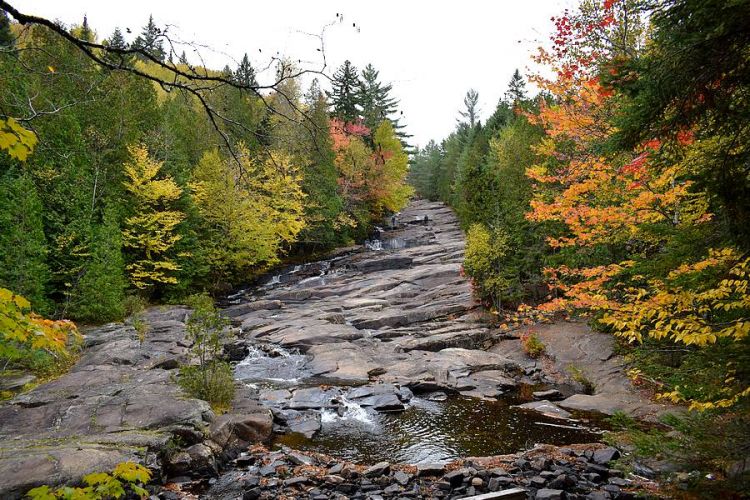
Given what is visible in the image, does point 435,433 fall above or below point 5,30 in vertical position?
below

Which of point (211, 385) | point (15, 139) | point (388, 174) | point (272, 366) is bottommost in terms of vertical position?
point (272, 366)

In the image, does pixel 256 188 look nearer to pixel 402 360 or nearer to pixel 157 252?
pixel 157 252

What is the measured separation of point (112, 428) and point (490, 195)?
18.4m

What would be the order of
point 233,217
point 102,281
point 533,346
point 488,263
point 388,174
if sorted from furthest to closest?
point 388,174 < point 233,217 < point 488,263 < point 102,281 < point 533,346

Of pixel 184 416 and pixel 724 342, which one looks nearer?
pixel 724 342

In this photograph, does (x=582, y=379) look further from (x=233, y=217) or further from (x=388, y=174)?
(x=388, y=174)

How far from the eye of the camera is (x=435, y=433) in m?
9.87

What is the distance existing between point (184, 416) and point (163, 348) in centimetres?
686

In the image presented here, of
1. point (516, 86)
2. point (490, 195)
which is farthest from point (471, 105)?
point (490, 195)

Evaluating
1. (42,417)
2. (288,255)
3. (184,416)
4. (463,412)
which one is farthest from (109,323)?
(288,255)

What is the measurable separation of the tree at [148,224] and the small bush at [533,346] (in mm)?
16917

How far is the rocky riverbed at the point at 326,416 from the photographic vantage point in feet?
22.5

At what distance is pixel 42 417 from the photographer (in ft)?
27.5

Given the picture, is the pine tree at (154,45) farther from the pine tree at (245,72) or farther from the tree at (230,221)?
the tree at (230,221)
